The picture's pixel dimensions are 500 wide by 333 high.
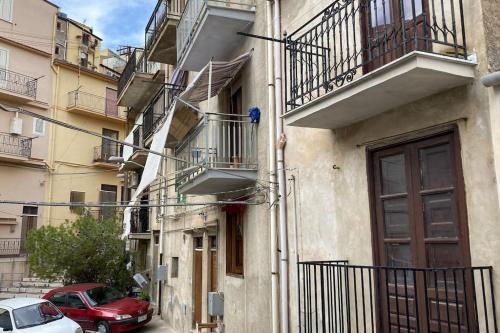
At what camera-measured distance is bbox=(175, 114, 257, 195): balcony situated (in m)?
7.92

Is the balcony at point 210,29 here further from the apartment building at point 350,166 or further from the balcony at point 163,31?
the balcony at point 163,31

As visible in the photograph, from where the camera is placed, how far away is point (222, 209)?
970 centimetres

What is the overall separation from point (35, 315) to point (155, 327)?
4.90 m

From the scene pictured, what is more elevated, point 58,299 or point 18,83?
point 18,83

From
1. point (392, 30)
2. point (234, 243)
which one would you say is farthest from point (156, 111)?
point (392, 30)

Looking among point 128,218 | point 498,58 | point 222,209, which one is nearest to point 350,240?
point 498,58

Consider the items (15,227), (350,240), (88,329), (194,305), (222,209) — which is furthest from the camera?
(15,227)

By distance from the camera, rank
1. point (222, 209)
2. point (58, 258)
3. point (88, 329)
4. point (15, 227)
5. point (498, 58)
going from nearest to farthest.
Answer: point (498, 58), point (222, 209), point (88, 329), point (58, 258), point (15, 227)

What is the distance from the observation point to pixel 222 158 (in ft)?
29.7

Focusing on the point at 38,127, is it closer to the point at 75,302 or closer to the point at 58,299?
the point at 58,299

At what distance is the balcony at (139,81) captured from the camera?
18906 millimetres

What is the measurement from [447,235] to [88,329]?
12.0 m

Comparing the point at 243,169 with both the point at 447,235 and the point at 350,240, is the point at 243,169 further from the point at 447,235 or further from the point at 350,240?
the point at 447,235

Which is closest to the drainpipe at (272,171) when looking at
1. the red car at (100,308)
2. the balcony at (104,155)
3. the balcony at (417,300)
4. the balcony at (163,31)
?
the balcony at (417,300)
